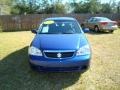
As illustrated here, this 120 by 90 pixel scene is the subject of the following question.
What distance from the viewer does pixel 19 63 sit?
827 centimetres

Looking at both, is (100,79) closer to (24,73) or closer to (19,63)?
(24,73)

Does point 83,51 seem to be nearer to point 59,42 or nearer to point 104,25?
point 59,42

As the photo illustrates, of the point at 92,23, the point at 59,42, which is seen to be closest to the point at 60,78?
the point at 59,42

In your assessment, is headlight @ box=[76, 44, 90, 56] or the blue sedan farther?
headlight @ box=[76, 44, 90, 56]

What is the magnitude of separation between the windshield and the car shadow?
1.33 metres

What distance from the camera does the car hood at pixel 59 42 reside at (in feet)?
21.0

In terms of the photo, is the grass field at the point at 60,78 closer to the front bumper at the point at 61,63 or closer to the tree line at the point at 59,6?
the front bumper at the point at 61,63

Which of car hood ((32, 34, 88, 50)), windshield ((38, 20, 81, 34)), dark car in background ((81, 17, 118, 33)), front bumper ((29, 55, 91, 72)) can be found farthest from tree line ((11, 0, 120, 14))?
front bumper ((29, 55, 91, 72))

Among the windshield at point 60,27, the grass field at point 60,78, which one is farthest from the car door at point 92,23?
the windshield at point 60,27

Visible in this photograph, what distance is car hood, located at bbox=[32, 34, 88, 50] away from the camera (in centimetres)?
641

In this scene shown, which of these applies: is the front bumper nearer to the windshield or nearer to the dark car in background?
the windshield

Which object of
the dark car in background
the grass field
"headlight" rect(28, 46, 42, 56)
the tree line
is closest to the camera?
the grass field

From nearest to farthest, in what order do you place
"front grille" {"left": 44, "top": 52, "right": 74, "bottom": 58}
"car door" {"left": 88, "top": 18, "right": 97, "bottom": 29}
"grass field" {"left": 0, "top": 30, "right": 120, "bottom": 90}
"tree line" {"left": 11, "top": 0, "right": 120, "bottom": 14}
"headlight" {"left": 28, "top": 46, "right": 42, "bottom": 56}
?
"grass field" {"left": 0, "top": 30, "right": 120, "bottom": 90}, "front grille" {"left": 44, "top": 52, "right": 74, "bottom": 58}, "headlight" {"left": 28, "top": 46, "right": 42, "bottom": 56}, "car door" {"left": 88, "top": 18, "right": 97, "bottom": 29}, "tree line" {"left": 11, "top": 0, "right": 120, "bottom": 14}

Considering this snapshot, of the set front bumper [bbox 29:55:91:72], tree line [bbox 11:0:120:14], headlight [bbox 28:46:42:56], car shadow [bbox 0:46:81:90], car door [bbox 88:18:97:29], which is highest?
headlight [bbox 28:46:42:56]
